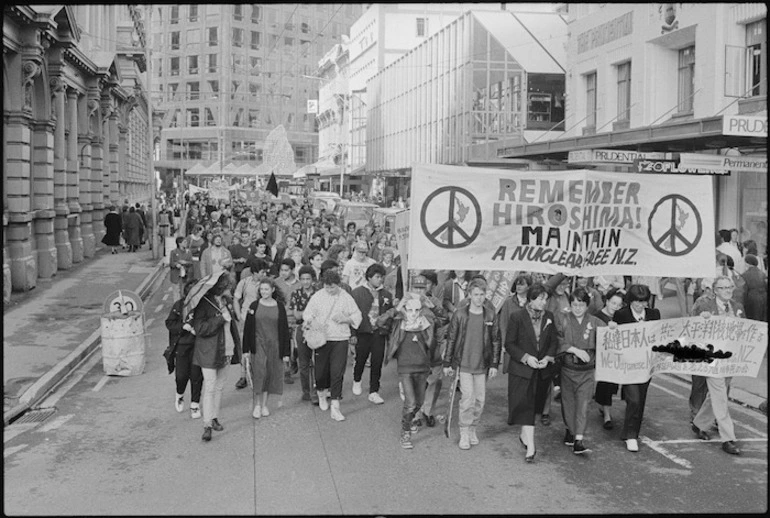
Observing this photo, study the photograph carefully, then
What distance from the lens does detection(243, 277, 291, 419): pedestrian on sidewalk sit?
9578mm

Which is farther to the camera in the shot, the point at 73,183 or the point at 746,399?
the point at 73,183

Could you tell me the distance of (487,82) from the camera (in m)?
44.4

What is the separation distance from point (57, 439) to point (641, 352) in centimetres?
594

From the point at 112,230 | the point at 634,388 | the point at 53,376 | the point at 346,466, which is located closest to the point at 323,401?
the point at 346,466

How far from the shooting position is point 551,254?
884 centimetres

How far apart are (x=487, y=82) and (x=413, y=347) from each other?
3691 cm

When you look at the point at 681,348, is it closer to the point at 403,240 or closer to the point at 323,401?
the point at 323,401

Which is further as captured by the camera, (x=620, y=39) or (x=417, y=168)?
(x=620, y=39)

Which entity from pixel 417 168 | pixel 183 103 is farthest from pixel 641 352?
pixel 183 103

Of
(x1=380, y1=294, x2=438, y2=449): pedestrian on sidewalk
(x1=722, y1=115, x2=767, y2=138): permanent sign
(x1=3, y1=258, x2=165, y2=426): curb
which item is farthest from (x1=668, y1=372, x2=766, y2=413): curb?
(x1=3, y1=258, x2=165, y2=426): curb

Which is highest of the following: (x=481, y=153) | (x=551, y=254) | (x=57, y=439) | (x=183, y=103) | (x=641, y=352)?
(x=183, y=103)

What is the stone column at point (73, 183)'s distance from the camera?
27.5m

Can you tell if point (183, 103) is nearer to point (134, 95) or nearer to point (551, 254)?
point (134, 95)

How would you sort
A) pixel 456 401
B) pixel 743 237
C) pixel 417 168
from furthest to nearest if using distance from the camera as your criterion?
pixel 743 237 < pixel 456 401 < pixel 417 168
